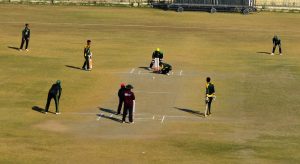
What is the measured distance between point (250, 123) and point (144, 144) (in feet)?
25.1

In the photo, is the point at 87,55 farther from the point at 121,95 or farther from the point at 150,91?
the point at 121,95

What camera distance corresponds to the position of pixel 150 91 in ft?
151

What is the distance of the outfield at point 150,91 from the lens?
32312mm

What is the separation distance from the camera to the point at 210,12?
305 ft

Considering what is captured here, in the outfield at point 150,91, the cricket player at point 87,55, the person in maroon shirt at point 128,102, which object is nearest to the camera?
the outfield at point 150,91

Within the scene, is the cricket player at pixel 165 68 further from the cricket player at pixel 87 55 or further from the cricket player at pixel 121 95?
the cricket player at pixel 121 95

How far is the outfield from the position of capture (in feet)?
106

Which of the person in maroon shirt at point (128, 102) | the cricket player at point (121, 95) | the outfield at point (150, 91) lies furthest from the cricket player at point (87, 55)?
the person in maroon shirt at point (128, 102)

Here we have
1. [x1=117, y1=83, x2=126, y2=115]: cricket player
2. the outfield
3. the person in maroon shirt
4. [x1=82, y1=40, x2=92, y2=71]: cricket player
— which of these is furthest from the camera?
[x1=82, y1=40, x2=92, y2=71]: cricket player

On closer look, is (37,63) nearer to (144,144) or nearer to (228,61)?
(228,61)

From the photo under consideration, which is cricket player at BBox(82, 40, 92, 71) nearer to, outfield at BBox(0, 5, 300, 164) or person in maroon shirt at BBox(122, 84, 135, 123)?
outfield at BBox(0, 5, 300, 164)

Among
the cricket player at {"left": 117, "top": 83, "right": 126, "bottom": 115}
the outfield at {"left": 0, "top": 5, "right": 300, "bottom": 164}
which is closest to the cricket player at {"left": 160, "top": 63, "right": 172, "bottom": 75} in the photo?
the outfield at {"left": 0, "top": 5, "right": 300, "bottom": 164}

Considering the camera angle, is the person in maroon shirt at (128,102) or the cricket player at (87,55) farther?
the cricket player at (87,55)

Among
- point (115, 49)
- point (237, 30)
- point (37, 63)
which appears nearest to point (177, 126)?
point (37, 63)
